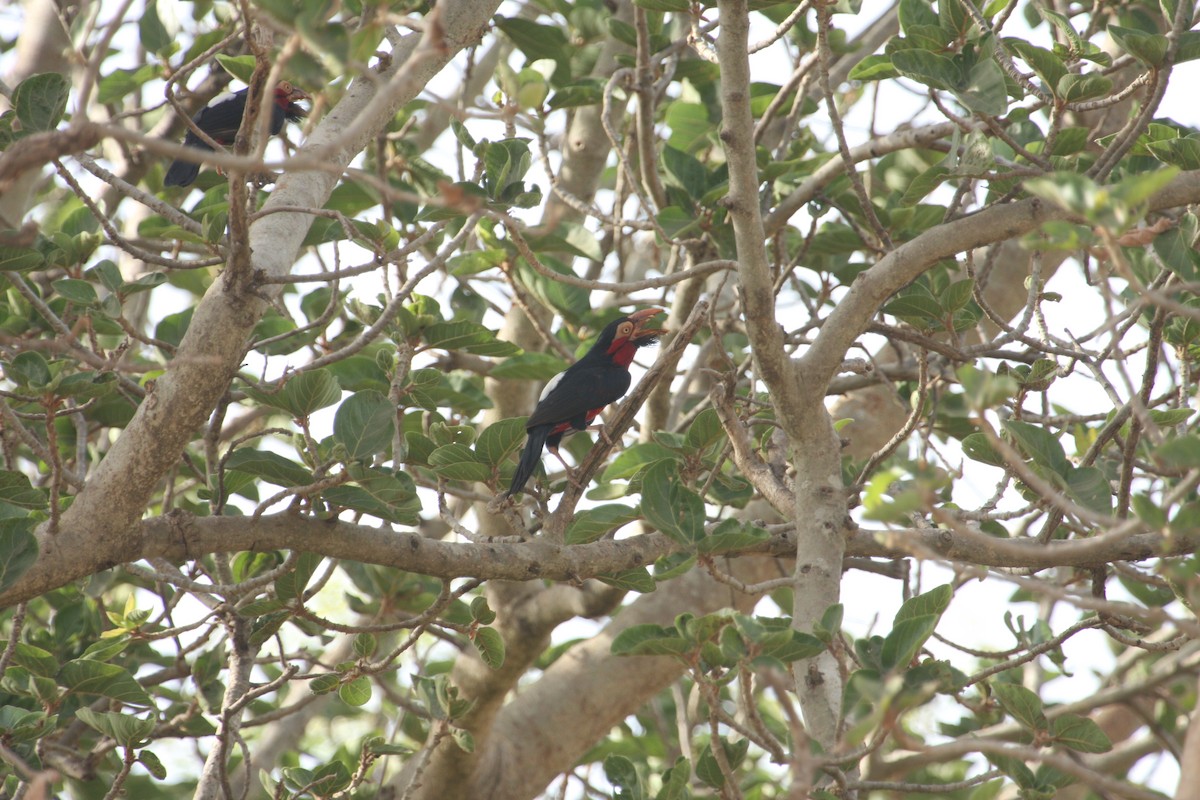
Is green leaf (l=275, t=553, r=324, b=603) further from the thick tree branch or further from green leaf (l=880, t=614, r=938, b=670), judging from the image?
green leaf (l=880, t=614, r=938, b=670)

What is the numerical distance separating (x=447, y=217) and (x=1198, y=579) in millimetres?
2404

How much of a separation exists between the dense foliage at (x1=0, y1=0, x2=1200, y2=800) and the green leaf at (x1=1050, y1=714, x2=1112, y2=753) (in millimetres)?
12

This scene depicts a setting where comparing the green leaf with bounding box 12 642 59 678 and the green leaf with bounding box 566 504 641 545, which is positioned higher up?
the green leaf with bounding box 566 504 641 545

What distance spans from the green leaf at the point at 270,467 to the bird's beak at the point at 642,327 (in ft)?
7.48

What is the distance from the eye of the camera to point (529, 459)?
444 centimetres

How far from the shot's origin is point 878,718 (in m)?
1.94

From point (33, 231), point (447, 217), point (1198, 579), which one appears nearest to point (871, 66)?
point (447, 217)

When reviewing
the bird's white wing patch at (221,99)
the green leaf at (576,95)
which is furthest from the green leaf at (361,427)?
the bird's white wing patch at (221,99)

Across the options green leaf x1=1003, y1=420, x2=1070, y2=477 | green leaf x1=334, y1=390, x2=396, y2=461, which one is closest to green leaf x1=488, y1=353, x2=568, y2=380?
green leaf x1=334, y1=390, x2=396, y2=461

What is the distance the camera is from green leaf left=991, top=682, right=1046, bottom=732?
2922 mm

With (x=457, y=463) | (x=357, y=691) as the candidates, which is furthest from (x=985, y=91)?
(x=357, y=691)

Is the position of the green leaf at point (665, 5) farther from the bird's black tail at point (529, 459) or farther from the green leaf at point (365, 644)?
the green leaf at point (365, 644)

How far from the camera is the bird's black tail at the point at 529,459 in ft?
13.4

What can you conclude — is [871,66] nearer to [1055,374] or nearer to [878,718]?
[1055,374]
